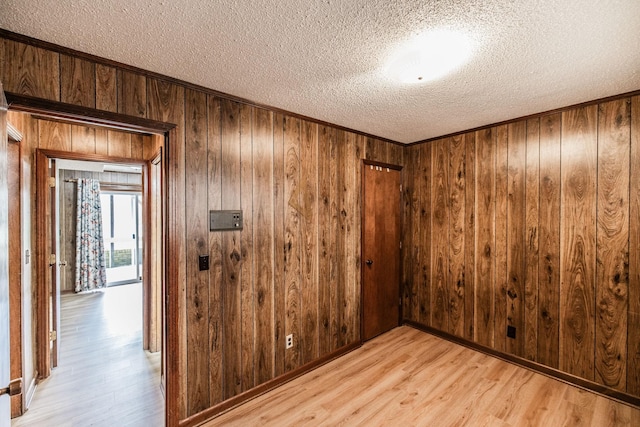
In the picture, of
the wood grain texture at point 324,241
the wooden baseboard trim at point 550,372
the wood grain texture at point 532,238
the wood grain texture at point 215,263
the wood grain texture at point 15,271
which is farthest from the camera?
the wood grain texture at point 324,241

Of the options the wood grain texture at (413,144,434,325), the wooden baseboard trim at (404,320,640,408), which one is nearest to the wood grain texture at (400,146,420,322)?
the wood grain texture at (413,144,434,325)

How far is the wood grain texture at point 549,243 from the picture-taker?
250 cm

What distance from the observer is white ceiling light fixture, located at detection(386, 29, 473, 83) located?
4.77 ft

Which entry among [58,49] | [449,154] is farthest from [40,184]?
[449,154]

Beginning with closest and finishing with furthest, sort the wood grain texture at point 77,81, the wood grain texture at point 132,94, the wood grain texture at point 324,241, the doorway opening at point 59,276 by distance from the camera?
the wood grain texture at point 77,81 → the wood grain texture at point 132,94 → the doorway opening at point 59,276 → the wood grain texture at point 324,241

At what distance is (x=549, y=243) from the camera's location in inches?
100

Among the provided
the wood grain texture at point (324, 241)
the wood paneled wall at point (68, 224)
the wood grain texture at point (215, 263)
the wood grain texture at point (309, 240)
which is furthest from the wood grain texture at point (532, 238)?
the wood paneled wall at point (68, 224)

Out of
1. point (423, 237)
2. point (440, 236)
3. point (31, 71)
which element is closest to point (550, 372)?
point (440, 236)

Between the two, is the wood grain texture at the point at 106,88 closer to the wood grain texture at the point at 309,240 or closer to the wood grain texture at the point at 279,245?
the wood grain texture at the point at 279,245

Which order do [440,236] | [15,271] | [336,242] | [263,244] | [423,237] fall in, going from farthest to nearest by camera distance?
[423,237], [440,236], [336,242], [263,244], [15,271]

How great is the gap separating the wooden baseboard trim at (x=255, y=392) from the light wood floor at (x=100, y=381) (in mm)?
304

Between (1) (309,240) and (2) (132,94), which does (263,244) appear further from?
(2) (132,94)

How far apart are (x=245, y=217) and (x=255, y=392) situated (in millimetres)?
1442

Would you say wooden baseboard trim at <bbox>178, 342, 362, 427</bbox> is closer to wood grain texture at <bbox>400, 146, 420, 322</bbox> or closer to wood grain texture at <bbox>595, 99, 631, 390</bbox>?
wood grain texture at <bbox>400, 146, 420, 322</bbox>
